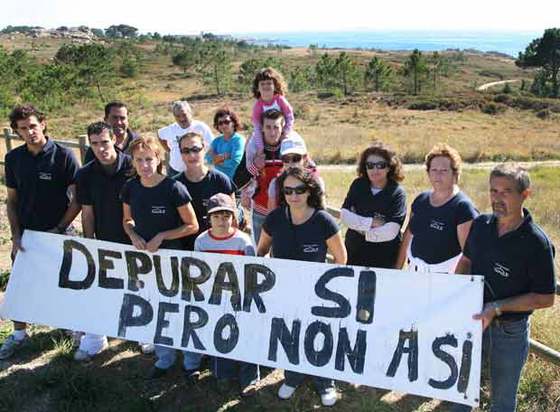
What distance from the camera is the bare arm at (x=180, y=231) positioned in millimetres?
4215

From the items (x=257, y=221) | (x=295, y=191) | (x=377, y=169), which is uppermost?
(x=377, y=169)

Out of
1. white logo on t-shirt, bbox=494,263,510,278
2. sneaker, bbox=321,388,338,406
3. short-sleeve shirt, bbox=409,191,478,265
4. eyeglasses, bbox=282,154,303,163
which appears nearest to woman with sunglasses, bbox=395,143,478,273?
short-sleeve shirt, bbox=409,191,478,265

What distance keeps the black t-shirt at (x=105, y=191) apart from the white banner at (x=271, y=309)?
0.18m

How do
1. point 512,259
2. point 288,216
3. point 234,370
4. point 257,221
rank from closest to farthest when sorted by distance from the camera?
point 512,259 < point 288,216 < point 234,370 < point 257,221

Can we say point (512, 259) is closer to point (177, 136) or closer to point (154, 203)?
point (154, 203)

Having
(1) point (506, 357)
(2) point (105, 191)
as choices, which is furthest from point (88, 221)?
(1) point (506, 357)

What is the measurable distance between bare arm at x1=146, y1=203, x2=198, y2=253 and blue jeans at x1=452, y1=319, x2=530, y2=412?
2.33 metres

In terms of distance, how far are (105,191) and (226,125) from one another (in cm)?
182

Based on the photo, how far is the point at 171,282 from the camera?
436 cm

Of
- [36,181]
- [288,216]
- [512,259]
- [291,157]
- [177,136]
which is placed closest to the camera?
[512,259]

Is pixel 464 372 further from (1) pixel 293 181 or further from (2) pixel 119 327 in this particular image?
(2) pixel 119 327

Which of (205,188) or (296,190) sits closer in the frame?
(296,190)

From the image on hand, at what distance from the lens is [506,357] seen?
3.35 metres

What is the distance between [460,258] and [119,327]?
9.06ft
